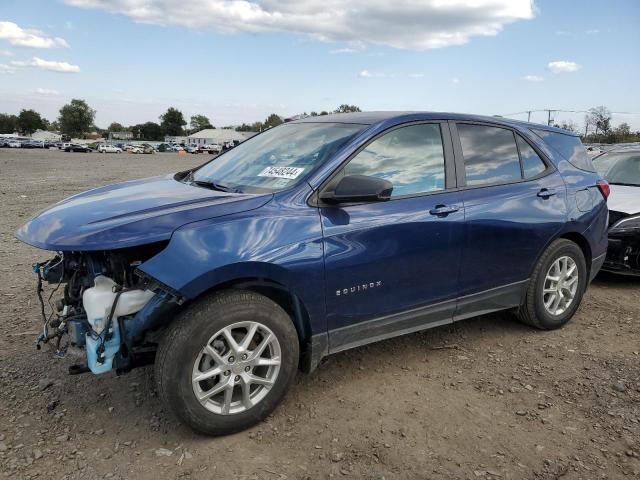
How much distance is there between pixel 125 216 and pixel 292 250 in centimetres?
91

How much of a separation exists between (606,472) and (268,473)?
169cm

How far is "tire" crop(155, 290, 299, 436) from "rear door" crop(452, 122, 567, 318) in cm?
146

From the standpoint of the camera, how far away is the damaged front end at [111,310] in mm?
2695

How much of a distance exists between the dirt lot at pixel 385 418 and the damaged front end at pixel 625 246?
5.05 ft

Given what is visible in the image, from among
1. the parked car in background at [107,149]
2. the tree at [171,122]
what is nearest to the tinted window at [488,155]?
the parked car in background at [107,149]

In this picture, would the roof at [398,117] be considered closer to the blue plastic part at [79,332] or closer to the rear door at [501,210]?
the rear door at [501,210]

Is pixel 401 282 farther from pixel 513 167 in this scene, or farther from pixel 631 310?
pixel 631 310

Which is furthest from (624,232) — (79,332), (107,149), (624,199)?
(107,149)

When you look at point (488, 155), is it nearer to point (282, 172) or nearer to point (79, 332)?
point (282, 172)

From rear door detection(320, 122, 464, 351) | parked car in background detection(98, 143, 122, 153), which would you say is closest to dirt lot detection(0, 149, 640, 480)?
rear door detection(320, 122, 464, 351)

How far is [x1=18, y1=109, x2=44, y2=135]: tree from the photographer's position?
126 meters

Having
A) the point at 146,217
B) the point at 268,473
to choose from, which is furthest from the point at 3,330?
the point at 268,473

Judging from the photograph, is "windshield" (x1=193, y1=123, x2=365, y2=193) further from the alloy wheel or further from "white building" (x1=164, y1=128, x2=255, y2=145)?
"white building" (x1=164, y1=128, x2=255, y2=145)

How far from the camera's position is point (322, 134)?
3.58 metres
